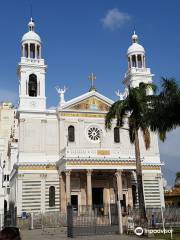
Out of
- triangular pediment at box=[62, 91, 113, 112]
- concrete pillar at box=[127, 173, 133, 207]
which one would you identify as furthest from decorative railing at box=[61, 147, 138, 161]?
triangular pediment at box=[62, 91, 113, 112]

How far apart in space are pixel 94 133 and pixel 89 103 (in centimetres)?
337

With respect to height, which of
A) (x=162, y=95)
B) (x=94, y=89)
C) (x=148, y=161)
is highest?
(x=94, y=89)

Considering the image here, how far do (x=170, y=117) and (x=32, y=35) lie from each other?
22.0 meters

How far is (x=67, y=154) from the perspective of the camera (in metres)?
35.1

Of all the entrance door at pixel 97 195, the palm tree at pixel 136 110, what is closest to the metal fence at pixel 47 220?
the palm tree at pixel 136 110

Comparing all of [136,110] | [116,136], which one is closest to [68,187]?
[116,136]

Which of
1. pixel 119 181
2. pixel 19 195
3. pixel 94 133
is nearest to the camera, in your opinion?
pixel 119 181

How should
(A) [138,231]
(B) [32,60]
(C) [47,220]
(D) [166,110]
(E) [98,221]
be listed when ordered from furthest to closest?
(B) [32,60] < (C) [47,220] < (D) [166,110] < (E) [98,221] < (A) [138,231]

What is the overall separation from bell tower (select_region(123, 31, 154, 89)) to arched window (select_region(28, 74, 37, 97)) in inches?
452

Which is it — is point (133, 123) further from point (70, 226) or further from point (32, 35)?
point (32, 35)

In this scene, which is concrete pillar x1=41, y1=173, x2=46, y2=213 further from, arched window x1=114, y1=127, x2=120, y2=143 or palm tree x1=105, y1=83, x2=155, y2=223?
palm tree x1=105, y1=83, x2=155, y2=223

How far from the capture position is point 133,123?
27344 millimetres

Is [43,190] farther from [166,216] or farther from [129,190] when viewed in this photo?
[166,216]

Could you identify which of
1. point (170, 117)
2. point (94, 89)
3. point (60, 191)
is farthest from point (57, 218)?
point (94, 89)
